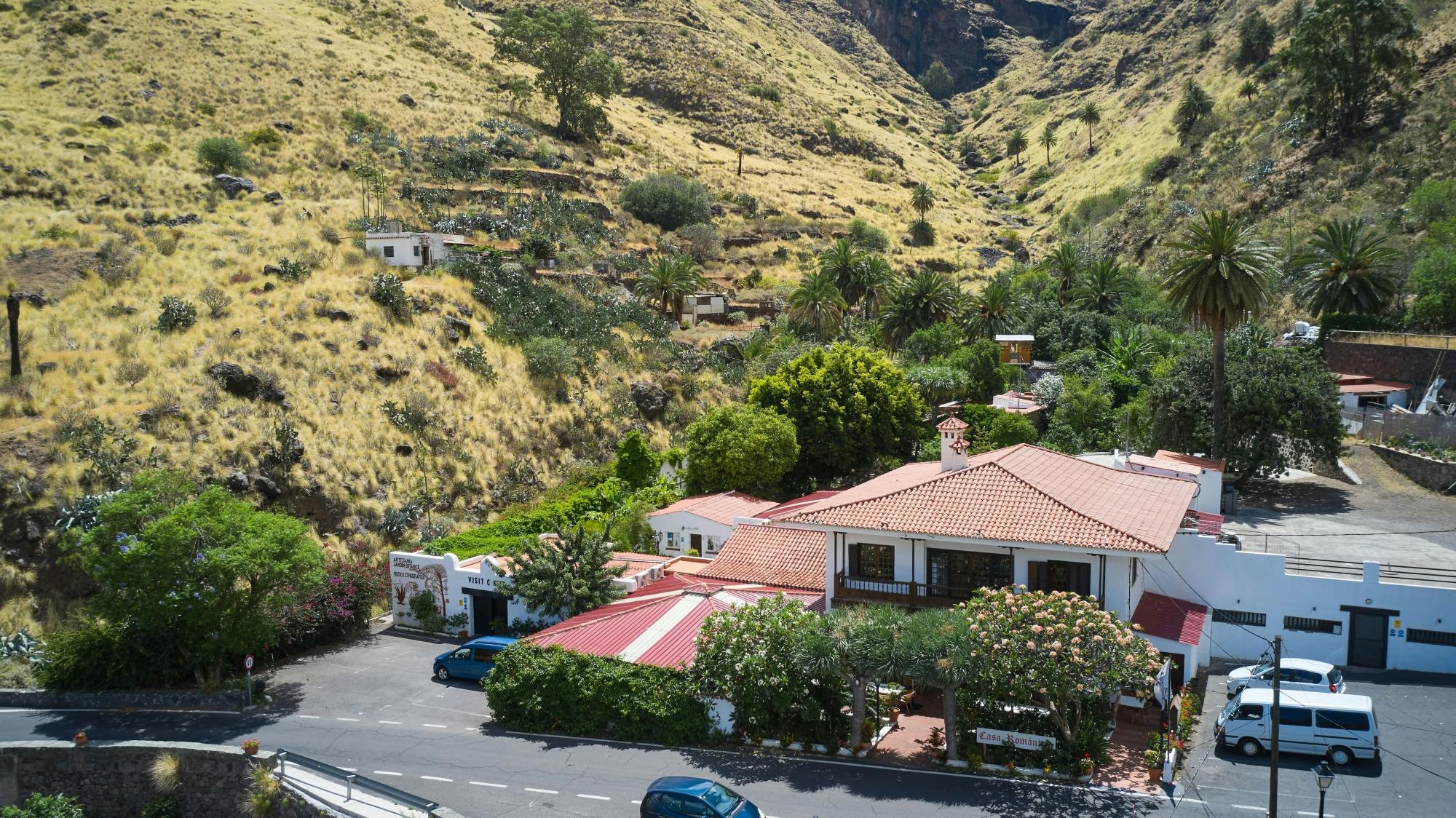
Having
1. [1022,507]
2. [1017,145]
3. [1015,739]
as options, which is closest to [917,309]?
[1022,507]

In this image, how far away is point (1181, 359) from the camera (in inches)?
1783

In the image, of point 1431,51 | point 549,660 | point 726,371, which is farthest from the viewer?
point 1431,51

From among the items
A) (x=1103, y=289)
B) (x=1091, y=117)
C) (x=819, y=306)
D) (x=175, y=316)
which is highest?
(x=1091, y=117)

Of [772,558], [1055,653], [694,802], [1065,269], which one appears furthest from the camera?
[1065,269]

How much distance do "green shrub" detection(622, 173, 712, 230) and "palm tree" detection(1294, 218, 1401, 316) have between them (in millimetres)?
47906

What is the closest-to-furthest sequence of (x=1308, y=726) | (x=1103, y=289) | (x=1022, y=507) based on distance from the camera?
(x=1308, y=726)
(x=1022, y=507)
(x=1103, y=289)

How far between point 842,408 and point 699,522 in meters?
10.7

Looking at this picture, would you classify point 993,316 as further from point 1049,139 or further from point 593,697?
point 1049,139

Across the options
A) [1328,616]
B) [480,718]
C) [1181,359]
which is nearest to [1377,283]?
[1181,359]

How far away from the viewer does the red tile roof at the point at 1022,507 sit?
2483cm

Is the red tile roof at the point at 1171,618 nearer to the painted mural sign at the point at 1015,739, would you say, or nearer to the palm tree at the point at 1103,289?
the painted mural sign at the point at 1015,739

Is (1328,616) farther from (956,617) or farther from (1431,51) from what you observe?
(1431,51)

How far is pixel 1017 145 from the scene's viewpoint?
145 meters

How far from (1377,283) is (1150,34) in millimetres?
107888
